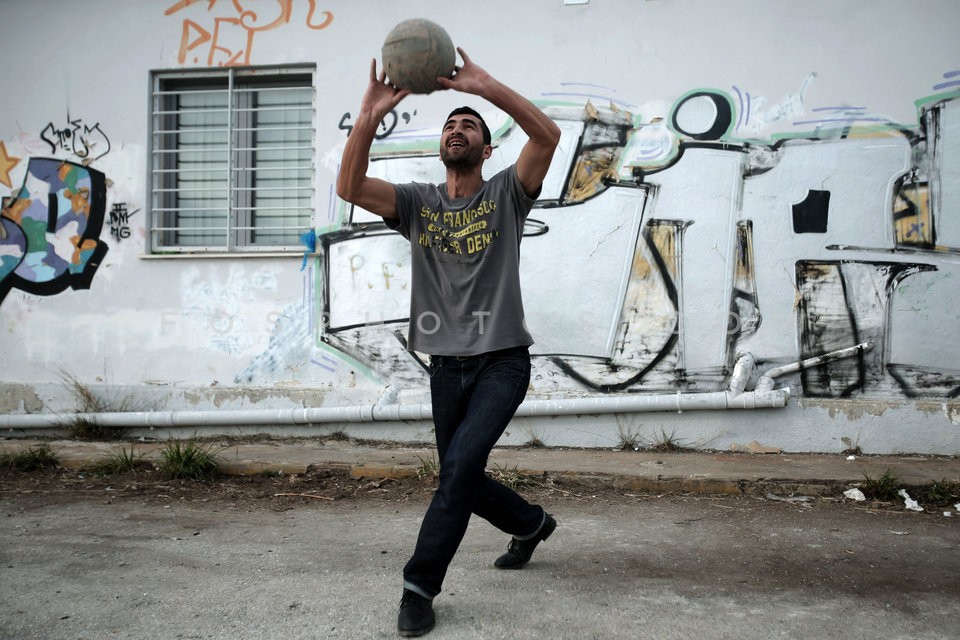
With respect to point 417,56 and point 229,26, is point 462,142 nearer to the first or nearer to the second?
point 417,56

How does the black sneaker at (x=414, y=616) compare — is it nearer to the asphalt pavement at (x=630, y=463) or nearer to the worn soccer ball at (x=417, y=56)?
the worn soccer ball at (x=417, y=56)

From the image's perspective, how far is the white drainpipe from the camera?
19.8 ft

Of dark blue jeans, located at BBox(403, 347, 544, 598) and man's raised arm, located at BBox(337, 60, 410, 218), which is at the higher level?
man's raised arm, located at BBox(337, 60, 410, 218)

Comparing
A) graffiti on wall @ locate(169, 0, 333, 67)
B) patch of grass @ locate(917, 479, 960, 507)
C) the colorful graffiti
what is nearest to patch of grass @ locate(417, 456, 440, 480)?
patch of grass @ locate(917, 479, 960, 507)

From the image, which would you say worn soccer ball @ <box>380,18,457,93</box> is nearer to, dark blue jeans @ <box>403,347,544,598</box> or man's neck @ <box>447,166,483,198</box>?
man's neck @ <box>447,166,483,198</box>

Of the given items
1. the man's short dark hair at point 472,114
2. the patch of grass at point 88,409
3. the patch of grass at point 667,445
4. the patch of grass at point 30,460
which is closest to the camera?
the man's short dark hair at point 472,114

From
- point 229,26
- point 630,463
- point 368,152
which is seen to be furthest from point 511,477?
point 229,26

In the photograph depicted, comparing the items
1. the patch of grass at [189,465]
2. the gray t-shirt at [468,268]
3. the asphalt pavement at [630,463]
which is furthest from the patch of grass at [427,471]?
the gray t-shirt at [468,268]

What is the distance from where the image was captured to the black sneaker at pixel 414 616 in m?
2.80

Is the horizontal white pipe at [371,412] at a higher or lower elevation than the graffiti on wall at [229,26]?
lower

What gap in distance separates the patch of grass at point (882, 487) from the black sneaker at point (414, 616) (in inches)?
130

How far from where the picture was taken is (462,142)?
10.5ft

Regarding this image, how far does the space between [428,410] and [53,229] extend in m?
3.87

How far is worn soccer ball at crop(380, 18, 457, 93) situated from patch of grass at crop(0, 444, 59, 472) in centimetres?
448
